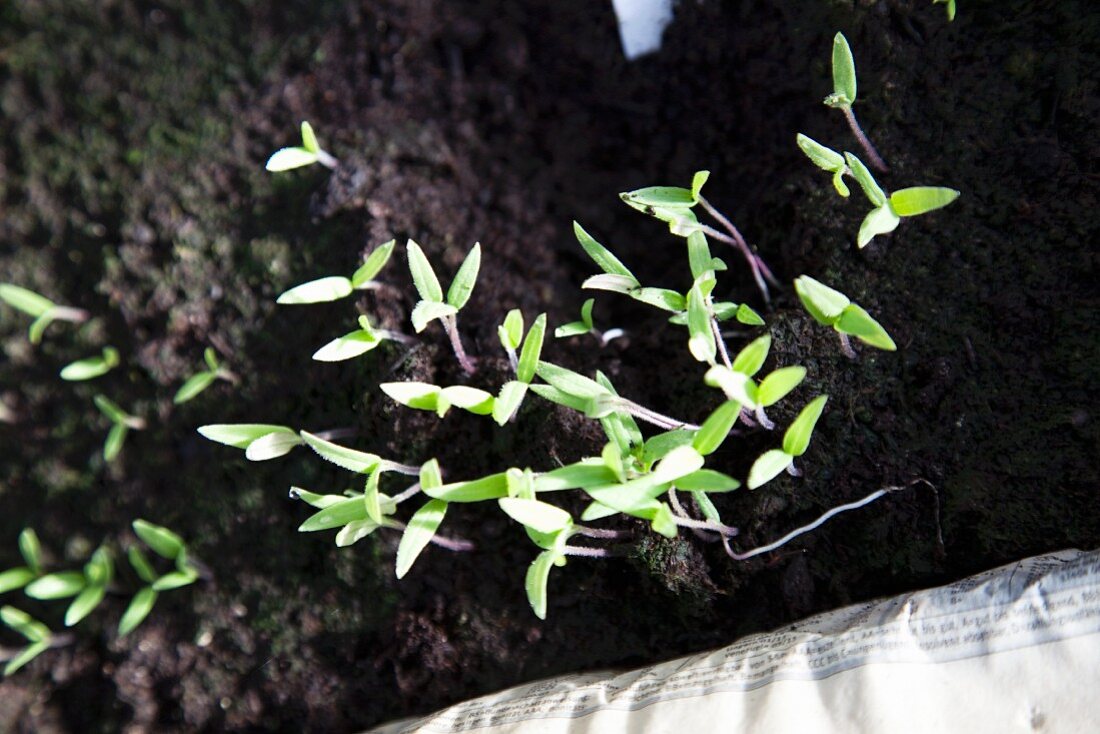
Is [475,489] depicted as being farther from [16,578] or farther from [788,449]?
[16,578]

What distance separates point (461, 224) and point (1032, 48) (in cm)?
88

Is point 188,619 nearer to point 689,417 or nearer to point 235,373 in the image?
point 235,373

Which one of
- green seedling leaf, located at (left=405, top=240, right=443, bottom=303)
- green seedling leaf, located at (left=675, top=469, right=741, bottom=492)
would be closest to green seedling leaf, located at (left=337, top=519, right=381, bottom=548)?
green seedling leaf, located at (left=405, top=240, right=443, bottom=303)

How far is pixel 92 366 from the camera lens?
137cm

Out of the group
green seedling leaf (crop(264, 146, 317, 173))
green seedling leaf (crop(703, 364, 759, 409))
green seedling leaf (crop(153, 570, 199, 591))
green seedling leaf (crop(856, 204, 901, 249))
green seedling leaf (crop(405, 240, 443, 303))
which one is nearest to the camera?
green seedling leaf (crop(703, 364, 759, 409))

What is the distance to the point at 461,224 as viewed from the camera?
1.27 metres

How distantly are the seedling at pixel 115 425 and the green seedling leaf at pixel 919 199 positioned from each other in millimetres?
1302

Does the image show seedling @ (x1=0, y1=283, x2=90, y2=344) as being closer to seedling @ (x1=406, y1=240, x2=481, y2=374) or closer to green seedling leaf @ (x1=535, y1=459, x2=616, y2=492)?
seedling @ (x1=406, y1=240, x2=481, y2=374)

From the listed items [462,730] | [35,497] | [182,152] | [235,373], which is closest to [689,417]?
[462,730]

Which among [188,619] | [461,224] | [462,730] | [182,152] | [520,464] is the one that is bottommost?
[462,730]

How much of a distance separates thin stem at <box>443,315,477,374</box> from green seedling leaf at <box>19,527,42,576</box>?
33.9 inches

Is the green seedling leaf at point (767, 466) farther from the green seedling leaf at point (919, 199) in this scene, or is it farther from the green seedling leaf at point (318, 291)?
the green seedling leaf at point (318, 291)

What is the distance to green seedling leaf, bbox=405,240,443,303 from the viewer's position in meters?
0.99

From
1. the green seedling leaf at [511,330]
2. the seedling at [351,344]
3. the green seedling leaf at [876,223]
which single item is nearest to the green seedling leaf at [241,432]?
the seedling at [351,344]
